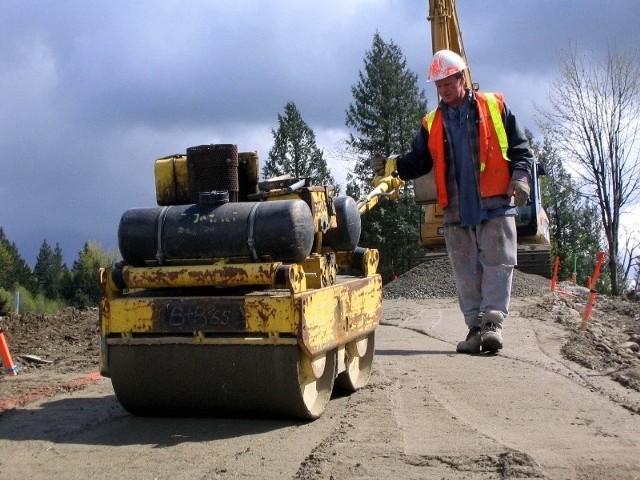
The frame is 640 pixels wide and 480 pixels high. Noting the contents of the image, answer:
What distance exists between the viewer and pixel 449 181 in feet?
25.7

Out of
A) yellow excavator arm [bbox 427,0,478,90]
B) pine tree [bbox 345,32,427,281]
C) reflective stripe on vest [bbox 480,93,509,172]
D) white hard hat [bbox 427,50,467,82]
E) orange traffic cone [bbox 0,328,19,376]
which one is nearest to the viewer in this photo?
white hard hat [bbox 427,50,467,82]

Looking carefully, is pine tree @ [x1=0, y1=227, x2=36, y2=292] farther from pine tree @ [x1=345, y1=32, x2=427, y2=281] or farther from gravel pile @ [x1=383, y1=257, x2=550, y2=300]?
gravel pile @ [x1=383, y1=257, x2=550, y2=300]

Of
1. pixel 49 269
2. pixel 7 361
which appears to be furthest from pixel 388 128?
pixel 7 361

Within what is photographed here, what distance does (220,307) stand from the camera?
17.1ft

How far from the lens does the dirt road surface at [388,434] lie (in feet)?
14.1

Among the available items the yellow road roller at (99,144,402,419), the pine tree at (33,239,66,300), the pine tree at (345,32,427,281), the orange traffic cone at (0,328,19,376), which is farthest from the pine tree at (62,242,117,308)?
the yellow road roller at (99,144,402,419)

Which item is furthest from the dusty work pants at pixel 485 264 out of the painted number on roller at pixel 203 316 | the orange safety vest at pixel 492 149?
the painted number on roller at pixel 203 316

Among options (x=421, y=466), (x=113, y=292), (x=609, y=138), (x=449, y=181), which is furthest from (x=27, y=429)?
(x=609, y=138)

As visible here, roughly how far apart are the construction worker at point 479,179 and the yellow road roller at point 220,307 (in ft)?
7.12

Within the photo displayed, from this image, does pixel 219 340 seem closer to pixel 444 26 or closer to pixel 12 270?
pixel 444 26

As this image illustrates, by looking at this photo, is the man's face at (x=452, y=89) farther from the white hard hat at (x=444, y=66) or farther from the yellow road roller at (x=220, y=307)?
the yellow road roller at (x=220, y=307)

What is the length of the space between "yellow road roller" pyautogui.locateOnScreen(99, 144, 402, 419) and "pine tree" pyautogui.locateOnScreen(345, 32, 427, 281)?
47.0 meters

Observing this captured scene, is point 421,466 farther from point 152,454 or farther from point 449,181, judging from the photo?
point 449,181

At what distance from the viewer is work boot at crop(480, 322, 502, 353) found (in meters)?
7.70
